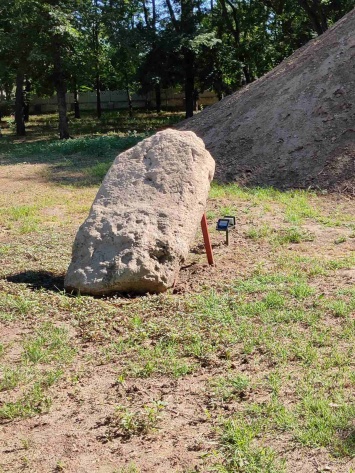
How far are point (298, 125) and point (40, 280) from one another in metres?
7.11

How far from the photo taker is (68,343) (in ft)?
14.2

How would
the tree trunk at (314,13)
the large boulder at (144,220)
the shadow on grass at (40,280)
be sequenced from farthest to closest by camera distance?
the tree trunk at (314,13), the shadow on grass at (40,280), the large boulder at (144,220)

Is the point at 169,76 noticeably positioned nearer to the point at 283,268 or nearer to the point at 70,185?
the point at 70,185

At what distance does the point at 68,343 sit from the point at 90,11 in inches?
647

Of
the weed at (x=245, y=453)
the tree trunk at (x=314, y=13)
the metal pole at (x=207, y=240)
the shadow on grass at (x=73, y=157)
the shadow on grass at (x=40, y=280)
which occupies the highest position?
the tree trunk at (x=314, y=13)

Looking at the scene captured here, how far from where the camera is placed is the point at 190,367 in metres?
3.90

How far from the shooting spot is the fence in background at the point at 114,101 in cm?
3394

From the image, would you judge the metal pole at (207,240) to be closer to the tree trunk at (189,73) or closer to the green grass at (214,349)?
the green grass at (214,349)

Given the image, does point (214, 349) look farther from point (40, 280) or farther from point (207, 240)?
point (40, 280)

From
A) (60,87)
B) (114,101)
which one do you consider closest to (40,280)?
(60,87)

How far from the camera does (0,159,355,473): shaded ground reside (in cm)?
304

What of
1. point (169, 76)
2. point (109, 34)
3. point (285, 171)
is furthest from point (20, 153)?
point (285, 171)

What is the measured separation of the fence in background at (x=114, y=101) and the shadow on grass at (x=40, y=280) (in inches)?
1129

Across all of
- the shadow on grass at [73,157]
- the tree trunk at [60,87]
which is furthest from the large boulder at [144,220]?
the tree trunk at [60,87]
